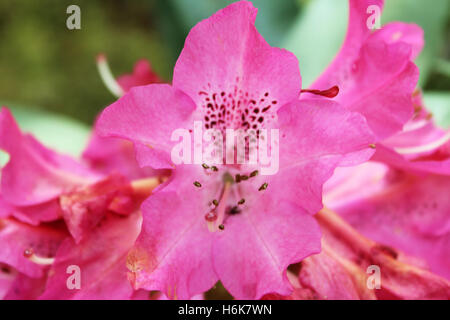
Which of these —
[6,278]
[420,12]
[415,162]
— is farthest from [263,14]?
[6,278]

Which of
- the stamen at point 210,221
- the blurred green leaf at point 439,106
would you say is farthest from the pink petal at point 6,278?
the blurred green leaf at point 439,106

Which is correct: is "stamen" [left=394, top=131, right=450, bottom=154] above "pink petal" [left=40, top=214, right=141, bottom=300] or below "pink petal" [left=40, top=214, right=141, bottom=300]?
above

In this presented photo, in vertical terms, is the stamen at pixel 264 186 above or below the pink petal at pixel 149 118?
below

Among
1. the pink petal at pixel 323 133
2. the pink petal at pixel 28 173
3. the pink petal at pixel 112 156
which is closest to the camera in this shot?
the pink petal at pixel 323 133

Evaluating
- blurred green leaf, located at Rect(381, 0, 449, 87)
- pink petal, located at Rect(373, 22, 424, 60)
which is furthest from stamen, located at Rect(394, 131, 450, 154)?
blurred green leaf, located at Rect(381, 0, 449, 87)

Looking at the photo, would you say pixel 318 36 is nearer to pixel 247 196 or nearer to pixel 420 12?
pixel 420 12

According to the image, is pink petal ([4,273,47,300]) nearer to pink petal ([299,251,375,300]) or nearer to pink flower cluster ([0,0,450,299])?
pink flower cluster ([0,0,450,299])

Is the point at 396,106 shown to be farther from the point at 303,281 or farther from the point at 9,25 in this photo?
the point at 9,25

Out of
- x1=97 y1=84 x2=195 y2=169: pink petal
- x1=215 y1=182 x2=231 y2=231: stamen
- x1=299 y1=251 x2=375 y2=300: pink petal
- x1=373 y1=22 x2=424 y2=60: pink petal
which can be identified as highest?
x1=373 y1=22 x2=424 y2=60: pink petal

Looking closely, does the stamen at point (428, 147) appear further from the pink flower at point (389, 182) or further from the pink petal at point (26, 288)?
the pink petal at point (26, 288)
